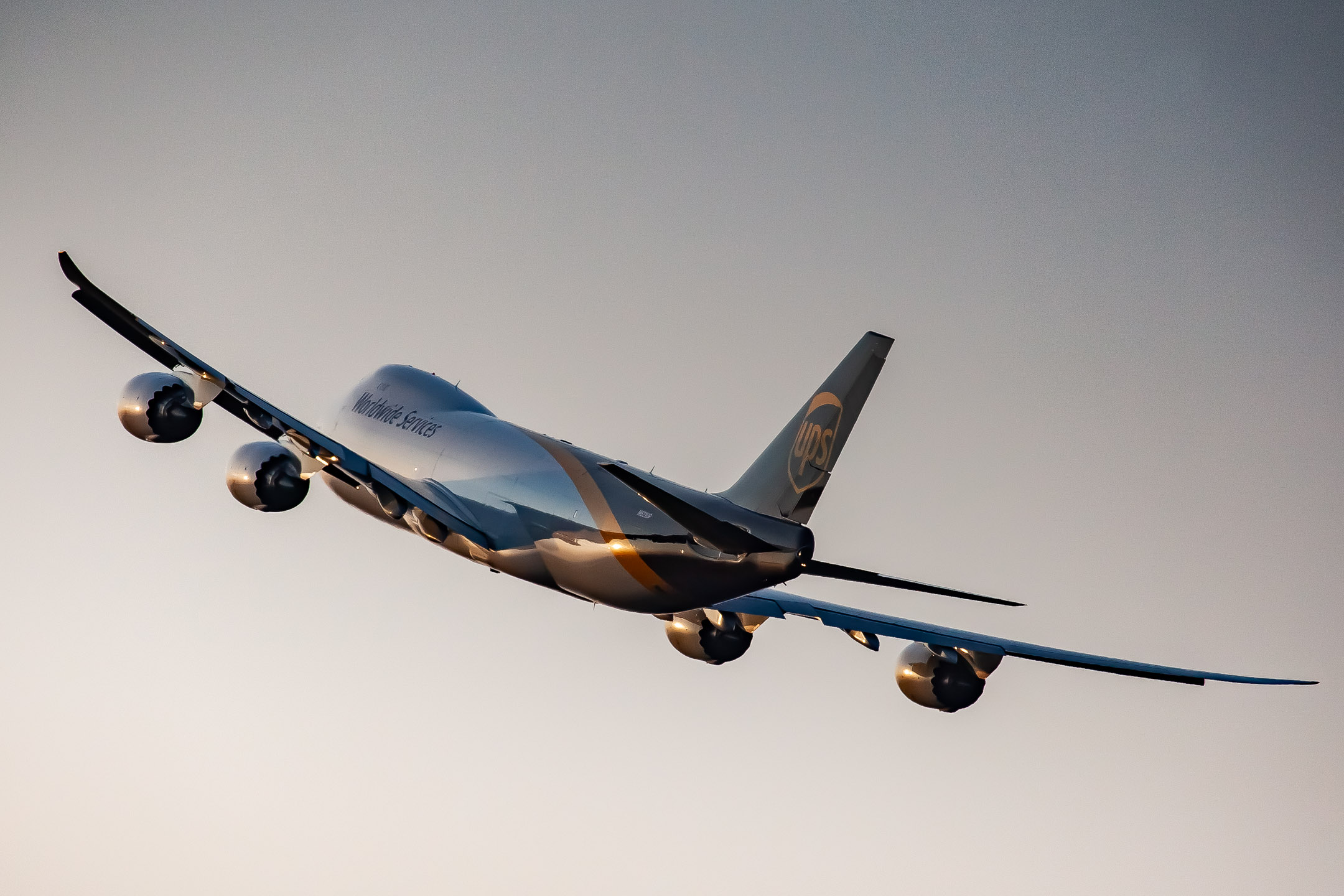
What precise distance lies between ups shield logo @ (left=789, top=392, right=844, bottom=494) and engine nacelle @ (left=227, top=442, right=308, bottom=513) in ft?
39.0

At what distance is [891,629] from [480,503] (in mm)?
11112

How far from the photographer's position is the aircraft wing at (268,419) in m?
26.9

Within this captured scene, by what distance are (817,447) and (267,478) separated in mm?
12947

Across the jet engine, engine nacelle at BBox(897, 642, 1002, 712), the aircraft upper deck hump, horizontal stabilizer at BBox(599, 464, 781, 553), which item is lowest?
horizontal stabilizer at BBox(599, 464, 781, 553)

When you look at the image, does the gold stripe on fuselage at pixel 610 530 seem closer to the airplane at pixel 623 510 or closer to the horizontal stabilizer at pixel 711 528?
the airplane at pixel 623 510

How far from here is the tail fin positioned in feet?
91.3

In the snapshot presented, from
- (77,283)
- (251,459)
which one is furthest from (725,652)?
(77,283)

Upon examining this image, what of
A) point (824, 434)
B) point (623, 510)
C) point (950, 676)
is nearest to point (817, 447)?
point (824, 434)

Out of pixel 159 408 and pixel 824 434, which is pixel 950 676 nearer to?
pixel 824 434

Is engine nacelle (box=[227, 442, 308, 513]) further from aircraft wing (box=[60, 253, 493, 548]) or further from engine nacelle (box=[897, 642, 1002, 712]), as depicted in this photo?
engine nacelle (box=[897, 642, 1002, 712])

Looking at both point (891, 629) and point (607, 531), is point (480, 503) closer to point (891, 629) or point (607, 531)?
point (607, 531)

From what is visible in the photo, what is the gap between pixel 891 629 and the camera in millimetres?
32594

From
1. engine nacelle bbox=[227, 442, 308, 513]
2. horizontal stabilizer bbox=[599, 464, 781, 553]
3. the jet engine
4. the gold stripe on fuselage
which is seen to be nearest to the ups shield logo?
horizontal stabilizer bbox=[599, 464, 781, 553]

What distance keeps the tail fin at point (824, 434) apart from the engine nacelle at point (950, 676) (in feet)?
25.3
